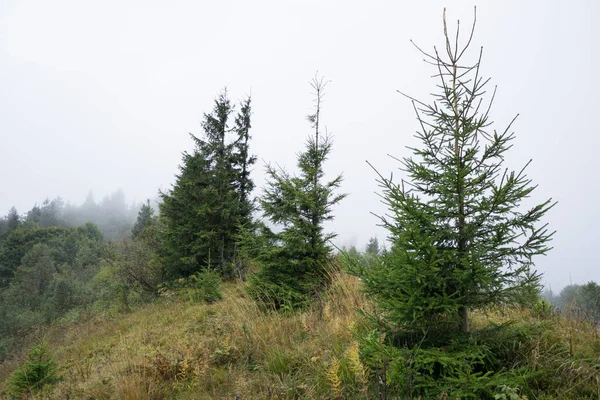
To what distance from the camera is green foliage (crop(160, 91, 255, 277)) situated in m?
11.5

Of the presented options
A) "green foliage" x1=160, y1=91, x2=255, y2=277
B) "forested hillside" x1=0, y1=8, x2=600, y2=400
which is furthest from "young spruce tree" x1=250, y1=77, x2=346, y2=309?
"green foliage" x1=160, y1=91, x2=255, y2=277

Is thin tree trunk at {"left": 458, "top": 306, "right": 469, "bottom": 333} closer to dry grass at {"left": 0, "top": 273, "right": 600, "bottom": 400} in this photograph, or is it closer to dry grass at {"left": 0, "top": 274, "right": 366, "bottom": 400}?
dry grass at {"left": 0, "top": 273, "right": 600, "bottom": 400}

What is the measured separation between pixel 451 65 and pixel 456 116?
26.1 inches

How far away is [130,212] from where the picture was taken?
190m

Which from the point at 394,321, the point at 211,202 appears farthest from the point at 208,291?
the point at 394,321

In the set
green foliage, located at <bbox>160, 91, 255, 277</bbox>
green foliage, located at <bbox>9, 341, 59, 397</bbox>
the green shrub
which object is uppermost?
green foliage, located at <bbox>160, 91, 255, 277</bbox>

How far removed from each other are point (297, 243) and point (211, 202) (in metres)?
6.10

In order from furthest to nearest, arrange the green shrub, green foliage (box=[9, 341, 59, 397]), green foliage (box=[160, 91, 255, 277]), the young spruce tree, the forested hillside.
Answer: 1. green foliage (box=[160, 91, 255, 277])
2. the green shrub
3. the young spruce tree
4. green foliage (box=[9, 341, 59, 397])
5. the forested hillside

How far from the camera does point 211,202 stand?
37.9ft

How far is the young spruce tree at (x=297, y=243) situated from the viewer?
260 inches

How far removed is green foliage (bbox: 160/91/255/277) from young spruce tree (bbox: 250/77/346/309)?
4.43 m

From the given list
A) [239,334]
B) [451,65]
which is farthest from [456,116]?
[239,334]

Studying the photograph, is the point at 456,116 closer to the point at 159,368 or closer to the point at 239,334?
the point at 239,334

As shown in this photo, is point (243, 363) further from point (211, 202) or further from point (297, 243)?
point (211, 202)
